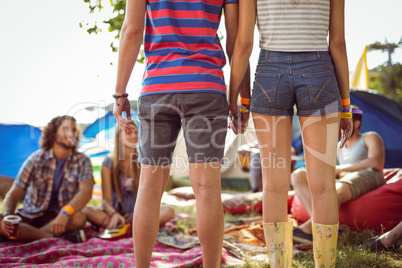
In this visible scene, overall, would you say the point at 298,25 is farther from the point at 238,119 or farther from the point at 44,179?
the point at 44,179

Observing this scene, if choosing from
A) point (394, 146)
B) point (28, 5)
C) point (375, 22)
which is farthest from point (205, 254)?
point (375, 22)

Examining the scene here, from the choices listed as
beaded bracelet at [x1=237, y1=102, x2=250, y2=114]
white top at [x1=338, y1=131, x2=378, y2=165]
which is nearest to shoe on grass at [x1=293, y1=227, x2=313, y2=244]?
white top at [x1=338, y1=131, x2=378, y2=165]

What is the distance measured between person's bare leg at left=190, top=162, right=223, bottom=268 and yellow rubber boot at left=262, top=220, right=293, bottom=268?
0.89 feet

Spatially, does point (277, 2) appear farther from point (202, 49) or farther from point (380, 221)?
point (380, 221)

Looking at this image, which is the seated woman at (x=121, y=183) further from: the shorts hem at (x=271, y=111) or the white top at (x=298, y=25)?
the white top at (x=298, y=25)

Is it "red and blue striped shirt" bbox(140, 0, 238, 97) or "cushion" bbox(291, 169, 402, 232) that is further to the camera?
"cushion" bbox(291, 169, 402, 232)

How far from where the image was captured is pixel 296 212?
3219mm

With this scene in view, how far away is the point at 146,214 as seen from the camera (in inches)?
58.1

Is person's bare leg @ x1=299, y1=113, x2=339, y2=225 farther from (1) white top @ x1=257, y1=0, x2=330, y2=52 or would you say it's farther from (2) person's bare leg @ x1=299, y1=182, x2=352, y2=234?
(2) person's bare leg @ x1=299, y1=182, x2=352, y2=234

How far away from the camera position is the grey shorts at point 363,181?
288cm

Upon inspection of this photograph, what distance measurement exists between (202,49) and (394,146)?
391 cm

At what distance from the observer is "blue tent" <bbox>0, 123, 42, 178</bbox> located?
4.01 m

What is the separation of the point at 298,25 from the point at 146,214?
100cm

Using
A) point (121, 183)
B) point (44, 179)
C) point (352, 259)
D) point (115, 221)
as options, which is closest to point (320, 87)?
point (352, 259)
